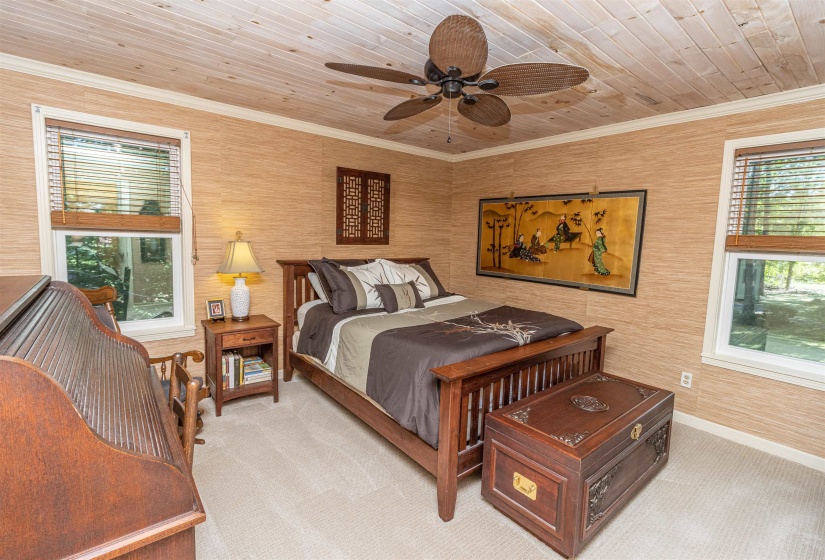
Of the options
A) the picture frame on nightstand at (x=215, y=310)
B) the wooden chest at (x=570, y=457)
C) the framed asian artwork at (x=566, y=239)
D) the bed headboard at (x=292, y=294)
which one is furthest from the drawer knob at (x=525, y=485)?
the picture frame on nightstand at (x=215, y=310)

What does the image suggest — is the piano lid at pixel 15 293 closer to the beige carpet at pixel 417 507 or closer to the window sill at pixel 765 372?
the beige carpet at pixel 417 507

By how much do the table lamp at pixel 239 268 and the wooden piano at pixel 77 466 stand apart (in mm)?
2219

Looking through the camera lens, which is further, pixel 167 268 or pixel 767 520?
pixel 167 268

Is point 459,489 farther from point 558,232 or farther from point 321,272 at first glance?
point 558,232

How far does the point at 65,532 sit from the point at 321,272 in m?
2.92

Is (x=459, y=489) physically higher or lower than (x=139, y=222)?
lower

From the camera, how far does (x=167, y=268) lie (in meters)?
3.22

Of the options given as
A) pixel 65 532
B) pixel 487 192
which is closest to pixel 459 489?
pixel 65 532

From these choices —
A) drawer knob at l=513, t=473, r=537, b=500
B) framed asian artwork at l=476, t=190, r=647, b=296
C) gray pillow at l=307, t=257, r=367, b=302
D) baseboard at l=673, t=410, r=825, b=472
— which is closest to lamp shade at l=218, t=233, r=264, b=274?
gray pillow at l=307, t=257, r=367, b=302

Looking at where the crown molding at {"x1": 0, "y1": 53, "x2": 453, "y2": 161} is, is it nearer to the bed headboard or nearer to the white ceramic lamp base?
the bed headboard

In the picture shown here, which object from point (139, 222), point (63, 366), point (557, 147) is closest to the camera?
point (63, 366)

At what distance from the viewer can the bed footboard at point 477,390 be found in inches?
78.5

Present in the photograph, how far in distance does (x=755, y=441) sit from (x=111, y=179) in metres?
4.97

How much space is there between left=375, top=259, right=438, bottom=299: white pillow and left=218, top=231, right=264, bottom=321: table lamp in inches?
44.4
